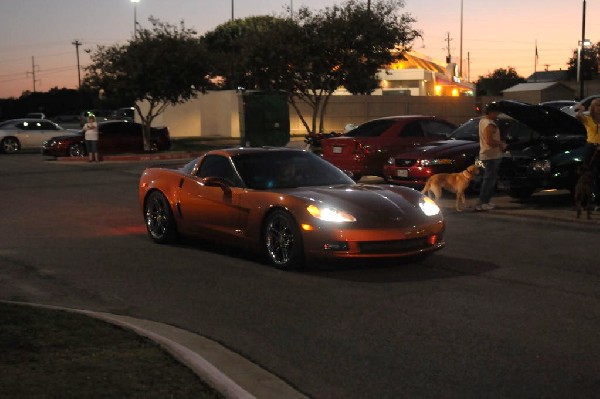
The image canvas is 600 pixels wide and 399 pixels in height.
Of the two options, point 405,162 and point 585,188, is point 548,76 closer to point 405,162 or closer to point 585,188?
point 405,162

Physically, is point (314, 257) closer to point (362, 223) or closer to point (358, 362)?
point (362, 223)

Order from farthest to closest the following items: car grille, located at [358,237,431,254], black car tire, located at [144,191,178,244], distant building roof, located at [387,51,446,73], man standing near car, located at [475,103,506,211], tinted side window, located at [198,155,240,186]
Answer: distant building roof, located at [387,51,446,73], man standing near car, located at [475,103,506,211], black car tire, located at [144,191,178,244], tinted side window, located at [198,155,240,186], car grille, located at [358,237,431,254]

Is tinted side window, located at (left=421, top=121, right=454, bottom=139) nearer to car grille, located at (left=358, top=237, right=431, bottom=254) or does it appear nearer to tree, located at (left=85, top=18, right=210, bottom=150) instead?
car grille, located at (left=358, top=237, right=431, bottom=254)

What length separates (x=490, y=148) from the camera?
13.8m

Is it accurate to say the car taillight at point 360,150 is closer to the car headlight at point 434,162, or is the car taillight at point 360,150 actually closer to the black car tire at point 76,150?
the car headlight at point 434,162

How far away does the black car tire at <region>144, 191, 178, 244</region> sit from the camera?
10922mm

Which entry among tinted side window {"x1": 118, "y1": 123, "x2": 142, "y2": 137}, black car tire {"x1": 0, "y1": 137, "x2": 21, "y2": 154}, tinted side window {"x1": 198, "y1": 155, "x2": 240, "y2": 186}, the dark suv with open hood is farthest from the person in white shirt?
tinted side window {"x1": 198, "y1": 155, "x2": 240, "y2": 186}

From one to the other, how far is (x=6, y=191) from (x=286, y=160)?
1119 centimetres

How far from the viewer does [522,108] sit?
1440 centimetres

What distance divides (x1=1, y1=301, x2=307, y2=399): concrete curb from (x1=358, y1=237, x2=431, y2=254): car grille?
2.53 metres

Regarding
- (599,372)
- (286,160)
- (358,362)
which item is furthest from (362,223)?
(599,372)

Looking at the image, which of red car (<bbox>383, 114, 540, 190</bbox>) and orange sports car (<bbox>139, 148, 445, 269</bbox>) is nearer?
orange sports car (<bbox>139, 148, 445, 269</bbox>)

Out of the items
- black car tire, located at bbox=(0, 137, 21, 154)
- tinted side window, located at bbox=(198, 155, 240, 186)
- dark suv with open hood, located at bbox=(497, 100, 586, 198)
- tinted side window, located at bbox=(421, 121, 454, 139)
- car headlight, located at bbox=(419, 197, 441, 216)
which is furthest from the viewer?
black car tire, located at bbox=(0, 137, 21, 154)

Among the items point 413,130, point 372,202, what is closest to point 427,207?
point 372,202
